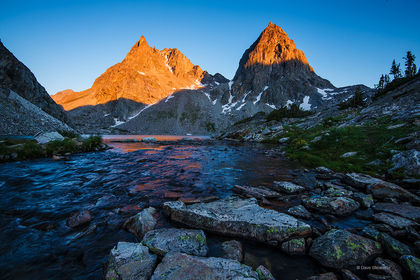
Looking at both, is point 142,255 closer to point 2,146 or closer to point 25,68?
point 2,146

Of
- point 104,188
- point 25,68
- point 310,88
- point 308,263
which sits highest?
point 310,88

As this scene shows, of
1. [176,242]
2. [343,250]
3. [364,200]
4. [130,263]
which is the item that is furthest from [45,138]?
[364,200]

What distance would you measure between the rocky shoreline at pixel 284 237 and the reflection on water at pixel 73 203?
26.9 inches

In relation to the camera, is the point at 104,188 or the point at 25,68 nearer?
the point at 104,188

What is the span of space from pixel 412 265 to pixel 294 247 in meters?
Answer: 2.07

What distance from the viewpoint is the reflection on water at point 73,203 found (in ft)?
12.4

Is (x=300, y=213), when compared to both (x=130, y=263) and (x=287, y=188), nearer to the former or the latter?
(x=287, y=188)

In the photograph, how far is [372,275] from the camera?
123 inches

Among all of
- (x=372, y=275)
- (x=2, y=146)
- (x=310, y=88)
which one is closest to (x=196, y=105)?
(x=310, y=88)

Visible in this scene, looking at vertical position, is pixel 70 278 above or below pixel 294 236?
below

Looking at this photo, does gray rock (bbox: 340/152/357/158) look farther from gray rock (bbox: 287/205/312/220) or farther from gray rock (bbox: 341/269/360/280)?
gray rock (bbox: 341/269/360/280)

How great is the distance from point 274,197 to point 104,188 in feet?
29.8

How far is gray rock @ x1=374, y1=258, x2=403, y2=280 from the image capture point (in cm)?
307

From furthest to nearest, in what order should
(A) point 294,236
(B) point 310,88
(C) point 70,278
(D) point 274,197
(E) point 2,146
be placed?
(B) point 310,88 < (E) point 2,146 < (D) point 274,197 < (A) point 294,236 < (C) point 70,278
